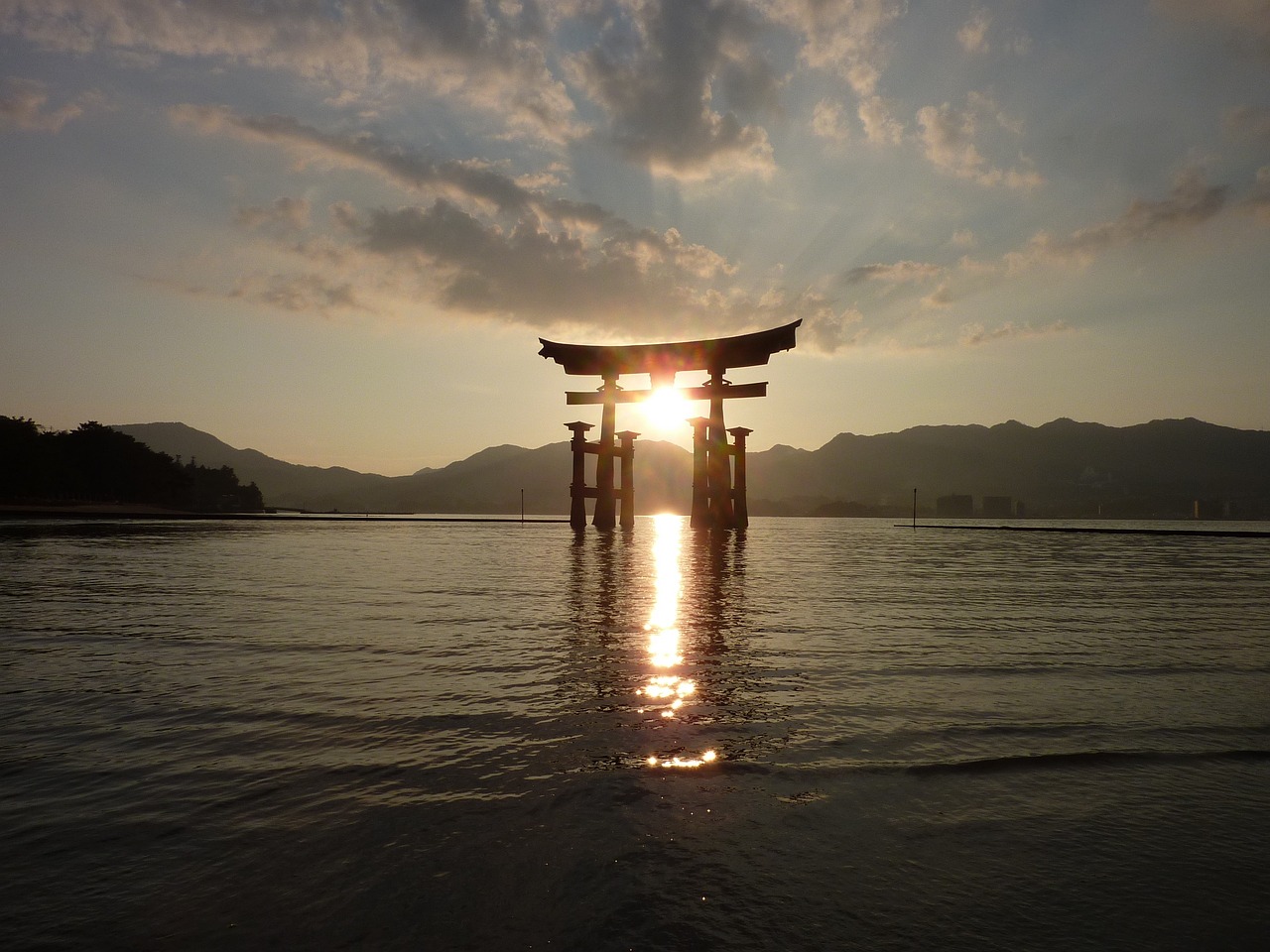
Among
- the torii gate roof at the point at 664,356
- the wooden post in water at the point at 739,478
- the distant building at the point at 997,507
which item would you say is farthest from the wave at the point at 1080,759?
the distant building at the point at 997,507

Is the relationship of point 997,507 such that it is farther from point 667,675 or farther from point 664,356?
point 667,675

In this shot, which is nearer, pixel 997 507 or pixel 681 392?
pixel 681 392

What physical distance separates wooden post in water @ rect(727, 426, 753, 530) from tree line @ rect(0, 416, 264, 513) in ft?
227

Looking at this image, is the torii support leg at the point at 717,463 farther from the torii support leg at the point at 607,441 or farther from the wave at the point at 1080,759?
the wave at the point at 1080,759

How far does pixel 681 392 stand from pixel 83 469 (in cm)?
7530

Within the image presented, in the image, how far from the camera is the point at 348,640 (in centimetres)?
812

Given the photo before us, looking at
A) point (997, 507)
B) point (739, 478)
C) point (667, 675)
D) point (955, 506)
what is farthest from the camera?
point (997, 507)

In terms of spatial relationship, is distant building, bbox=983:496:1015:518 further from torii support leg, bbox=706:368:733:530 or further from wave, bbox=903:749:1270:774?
wave, bbox=903:749:1270:774

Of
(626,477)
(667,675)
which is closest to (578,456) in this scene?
(626,477)

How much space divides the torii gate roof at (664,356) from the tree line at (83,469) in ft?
186

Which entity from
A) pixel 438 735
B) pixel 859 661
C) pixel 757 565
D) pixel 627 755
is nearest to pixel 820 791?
pixel 627 755

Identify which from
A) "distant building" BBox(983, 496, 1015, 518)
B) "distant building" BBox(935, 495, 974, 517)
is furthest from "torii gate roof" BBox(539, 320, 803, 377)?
"distant building" BBox(983, 496, 1015, 518)

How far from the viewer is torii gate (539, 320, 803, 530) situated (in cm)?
4794

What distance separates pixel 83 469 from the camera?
8069 cm
